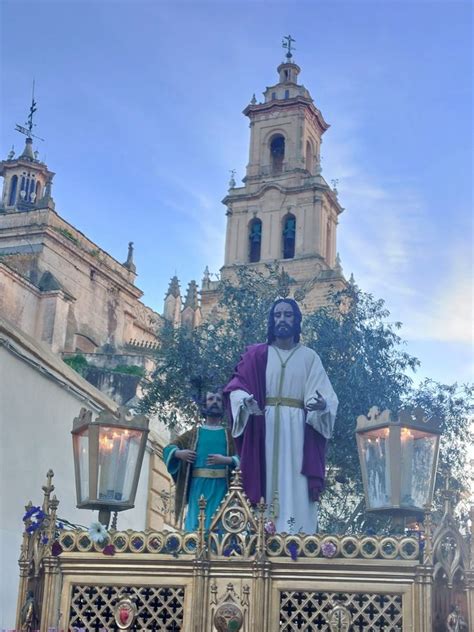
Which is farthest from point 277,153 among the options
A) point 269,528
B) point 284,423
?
point 269,528

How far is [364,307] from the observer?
17438 millimetres

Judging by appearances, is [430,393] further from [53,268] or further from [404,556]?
[53,268]

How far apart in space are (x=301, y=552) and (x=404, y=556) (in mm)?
545

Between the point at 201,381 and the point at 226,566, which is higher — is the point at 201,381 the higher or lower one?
the higher one

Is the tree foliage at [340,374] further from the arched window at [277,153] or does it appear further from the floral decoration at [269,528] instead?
the arched window at [277,153]

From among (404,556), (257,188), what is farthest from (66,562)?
(257,188)

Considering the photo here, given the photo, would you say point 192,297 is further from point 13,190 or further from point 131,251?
point 13,190

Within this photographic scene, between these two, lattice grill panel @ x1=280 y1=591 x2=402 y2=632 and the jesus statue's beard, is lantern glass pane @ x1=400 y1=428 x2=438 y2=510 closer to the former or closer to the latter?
lattice grill panel @ x1=280 y1=591 x2=402 y2=632

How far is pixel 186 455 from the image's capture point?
22.4 feet

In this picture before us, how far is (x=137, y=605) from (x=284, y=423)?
6.82 feet

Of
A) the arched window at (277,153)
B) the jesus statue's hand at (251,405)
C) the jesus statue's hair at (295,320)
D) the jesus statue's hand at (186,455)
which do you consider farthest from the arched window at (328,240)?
the jesus statue's hand at (251,405)

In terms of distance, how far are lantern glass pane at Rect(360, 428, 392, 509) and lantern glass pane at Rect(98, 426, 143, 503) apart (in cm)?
154

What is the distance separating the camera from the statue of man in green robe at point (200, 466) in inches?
268

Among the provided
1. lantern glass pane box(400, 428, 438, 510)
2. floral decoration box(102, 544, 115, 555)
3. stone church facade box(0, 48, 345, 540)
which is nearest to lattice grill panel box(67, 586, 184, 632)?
floral decoration box(102, 544, 115, 555)
